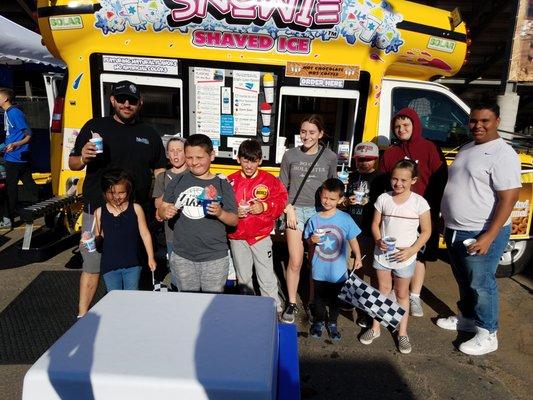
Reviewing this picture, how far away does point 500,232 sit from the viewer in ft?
10.4

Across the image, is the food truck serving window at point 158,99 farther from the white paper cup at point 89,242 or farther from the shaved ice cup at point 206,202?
the shaved ice cup at point 206,202

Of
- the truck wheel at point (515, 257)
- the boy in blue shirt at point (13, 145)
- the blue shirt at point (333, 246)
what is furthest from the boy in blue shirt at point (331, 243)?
the boy in blue shirt at point (13, 145)

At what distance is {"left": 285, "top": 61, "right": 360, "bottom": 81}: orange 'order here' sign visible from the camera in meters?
4.55

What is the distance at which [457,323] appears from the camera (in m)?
3.79

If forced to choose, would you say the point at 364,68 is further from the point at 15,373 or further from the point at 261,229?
the point at 15,373

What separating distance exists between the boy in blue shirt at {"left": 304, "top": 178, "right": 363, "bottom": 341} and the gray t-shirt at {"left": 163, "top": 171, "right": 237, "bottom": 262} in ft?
2.73

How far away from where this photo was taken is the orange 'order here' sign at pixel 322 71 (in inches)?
179

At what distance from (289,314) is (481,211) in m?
1.84

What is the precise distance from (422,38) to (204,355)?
4.64 m

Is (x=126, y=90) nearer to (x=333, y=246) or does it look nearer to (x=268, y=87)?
(x=268, y=87)

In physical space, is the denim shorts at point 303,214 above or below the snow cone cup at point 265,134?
below

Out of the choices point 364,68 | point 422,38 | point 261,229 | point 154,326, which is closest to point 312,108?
point 364,68

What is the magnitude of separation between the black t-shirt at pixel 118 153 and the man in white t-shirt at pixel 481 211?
8.23ft

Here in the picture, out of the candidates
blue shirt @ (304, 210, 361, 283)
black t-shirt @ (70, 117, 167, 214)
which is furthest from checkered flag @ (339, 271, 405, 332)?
black t-shirt @ (70, 117, 167, 214)
